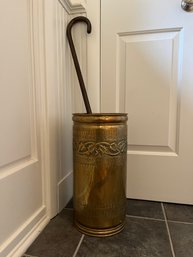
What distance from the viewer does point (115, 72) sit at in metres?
1.07

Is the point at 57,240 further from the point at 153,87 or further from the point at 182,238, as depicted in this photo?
the point at 153,87

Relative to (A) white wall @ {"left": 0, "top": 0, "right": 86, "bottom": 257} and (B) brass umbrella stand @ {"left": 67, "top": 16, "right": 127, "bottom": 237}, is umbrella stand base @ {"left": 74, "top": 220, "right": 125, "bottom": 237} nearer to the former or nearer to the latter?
(B) brass umbrella stand @ {"left": 67, "top": 16, "right": 127, "bottom": 237}

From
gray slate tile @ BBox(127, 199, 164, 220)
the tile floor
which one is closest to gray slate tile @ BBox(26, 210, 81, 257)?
the tile floor

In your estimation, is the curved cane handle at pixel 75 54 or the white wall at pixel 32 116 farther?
the curved cane handle at pixel 75 54

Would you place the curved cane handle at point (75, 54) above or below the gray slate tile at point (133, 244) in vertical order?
above

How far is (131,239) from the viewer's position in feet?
2.56

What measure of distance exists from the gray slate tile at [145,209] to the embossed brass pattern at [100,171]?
185 mm

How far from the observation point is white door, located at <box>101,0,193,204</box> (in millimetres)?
992

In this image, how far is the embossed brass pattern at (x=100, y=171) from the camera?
2.48 ft

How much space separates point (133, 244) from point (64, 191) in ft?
1.40

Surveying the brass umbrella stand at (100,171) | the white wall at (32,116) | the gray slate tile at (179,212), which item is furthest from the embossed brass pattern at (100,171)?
the gray slate tile at (179,212)

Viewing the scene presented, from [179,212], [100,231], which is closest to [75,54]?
[100,231]

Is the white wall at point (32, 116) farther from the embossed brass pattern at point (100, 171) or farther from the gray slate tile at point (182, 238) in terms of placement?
the gray slate tile at point (182, 238)

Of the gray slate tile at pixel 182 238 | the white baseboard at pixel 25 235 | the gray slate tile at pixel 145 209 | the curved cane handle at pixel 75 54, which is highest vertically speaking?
the curved cane handle at pixel 75 54
